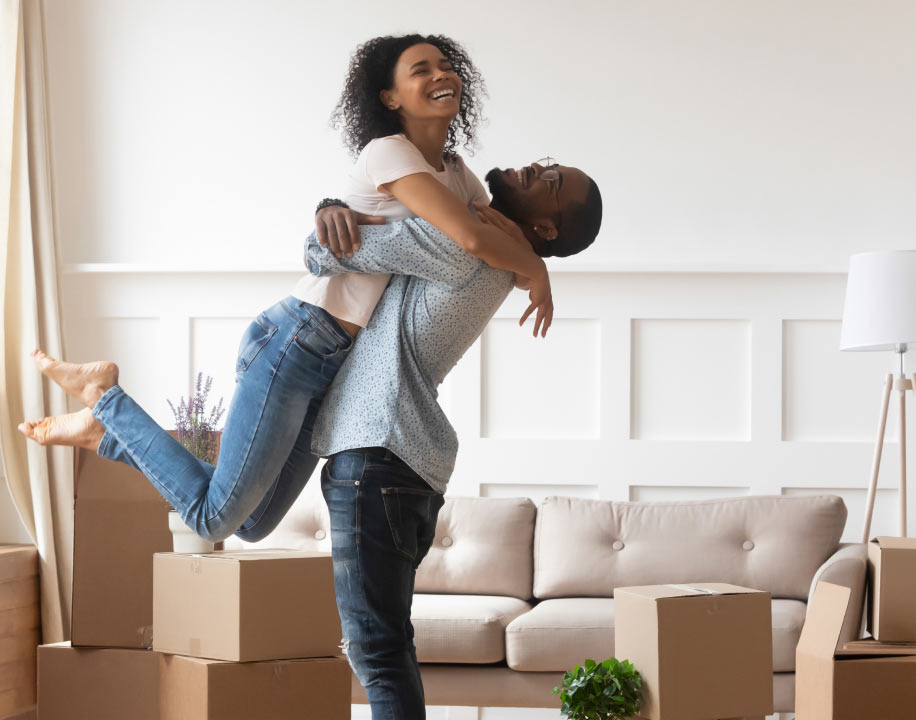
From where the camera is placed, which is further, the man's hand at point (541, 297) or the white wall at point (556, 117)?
the white wall at point (556, 117)

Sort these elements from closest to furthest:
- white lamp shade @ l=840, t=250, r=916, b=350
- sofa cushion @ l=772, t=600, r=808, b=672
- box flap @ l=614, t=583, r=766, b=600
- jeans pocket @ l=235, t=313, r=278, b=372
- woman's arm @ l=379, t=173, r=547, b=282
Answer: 1. woman's arm @ l=379, t=173, r=547, b=282
2. jeans pocket @ l=235, t=313, r=278, b=372
3. box flap @ l=614, t=583, r=766, b=600
4. sofa cushion @ l=772, t=600, r=808, b=672
5. white lamp shade @ l=840, t=250, r=916, b=350

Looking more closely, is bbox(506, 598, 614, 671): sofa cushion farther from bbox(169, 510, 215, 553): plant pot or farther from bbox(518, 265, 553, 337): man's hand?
bbox(518, 265, 553, 337): man's hand

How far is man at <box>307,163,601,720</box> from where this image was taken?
1589 mm

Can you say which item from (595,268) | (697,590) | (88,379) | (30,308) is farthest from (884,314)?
(30,308)

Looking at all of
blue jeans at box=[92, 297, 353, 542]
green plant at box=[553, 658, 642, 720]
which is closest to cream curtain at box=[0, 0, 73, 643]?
blue jeans at box=[92, 297, 353, 542]

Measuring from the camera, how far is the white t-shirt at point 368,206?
5.25 ft

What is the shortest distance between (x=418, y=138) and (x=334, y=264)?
268 millimetres

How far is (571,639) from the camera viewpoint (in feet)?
9.62

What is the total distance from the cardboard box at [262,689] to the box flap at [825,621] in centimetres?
84

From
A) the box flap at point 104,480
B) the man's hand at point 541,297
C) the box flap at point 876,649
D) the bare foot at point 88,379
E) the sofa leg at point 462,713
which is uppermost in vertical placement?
the man's hand at point 541,297

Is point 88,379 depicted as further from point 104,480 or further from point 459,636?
point 459,636

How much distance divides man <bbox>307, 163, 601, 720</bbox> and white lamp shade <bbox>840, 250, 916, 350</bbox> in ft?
6.35

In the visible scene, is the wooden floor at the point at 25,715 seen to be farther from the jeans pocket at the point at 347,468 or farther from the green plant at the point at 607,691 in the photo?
the jeans pocket at the point at 347,468

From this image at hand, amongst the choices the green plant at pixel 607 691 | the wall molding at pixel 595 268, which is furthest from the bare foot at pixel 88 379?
the wall molding at pixel 595 268
